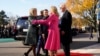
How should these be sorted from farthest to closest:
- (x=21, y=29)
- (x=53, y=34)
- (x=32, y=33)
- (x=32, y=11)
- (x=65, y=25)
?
(x=21, y=29) < (x=32, y=33) < (x=32, y=11) < (x=65, y=25) < (x=53, y=34)

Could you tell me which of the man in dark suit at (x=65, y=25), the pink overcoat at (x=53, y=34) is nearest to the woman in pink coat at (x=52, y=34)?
the pink overcoat at (x=53, y=34)

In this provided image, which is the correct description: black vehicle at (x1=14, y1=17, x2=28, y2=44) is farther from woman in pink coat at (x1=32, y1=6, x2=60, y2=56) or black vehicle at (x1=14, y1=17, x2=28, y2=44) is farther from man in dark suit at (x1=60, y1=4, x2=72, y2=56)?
woman in pink coat at (x1=32, y1=6, x2=60, y2=56)

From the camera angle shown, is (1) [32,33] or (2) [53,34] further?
(1) [32,33]

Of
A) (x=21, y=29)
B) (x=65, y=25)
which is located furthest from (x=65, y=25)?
(x=21, y=29)

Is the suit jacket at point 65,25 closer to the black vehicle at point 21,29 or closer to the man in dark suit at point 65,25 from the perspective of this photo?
the man in dark suit at point 65,25

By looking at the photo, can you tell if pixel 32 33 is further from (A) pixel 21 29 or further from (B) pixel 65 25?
(A) pixel 21 29

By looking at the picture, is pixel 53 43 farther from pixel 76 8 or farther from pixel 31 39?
pixel 76 8

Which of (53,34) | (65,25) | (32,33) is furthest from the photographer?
(32,33)

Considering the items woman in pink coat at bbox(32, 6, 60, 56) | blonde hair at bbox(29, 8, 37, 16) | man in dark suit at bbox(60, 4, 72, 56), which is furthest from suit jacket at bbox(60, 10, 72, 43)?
blonde hair at bbox(29, 8, 37, 16)

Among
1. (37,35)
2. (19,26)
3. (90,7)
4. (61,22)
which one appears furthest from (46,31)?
(90,7)

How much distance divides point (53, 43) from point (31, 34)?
2168 millimetres

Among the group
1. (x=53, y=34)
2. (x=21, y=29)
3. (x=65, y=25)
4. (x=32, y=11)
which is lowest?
(x=21, y=29)

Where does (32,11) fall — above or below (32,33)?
above

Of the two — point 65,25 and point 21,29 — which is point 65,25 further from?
point 21,29
